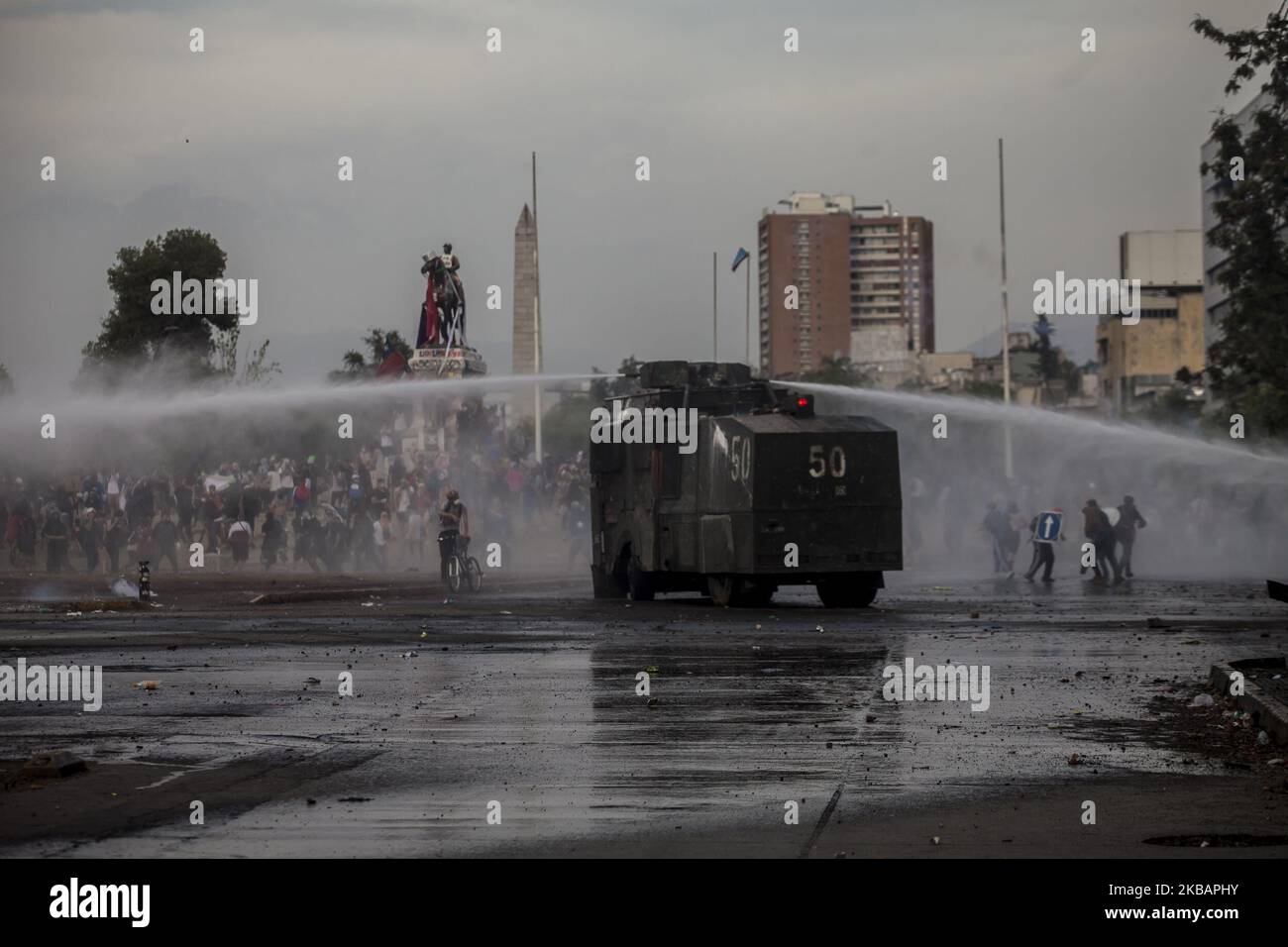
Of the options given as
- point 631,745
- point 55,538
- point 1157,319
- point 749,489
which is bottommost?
point 631,745

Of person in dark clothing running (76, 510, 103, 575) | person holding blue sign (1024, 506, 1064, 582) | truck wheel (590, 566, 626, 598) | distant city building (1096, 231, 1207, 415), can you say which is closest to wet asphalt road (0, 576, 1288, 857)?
truck wheel (590, 566, 626, 598)

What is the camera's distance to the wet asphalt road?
359 inches

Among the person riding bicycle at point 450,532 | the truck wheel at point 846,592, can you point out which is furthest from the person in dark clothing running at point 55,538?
the truck wheel at point 846,592

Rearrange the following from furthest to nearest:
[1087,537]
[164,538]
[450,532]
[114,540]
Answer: [164,538], [114,540], [1087,537], [450,532]

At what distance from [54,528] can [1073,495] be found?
29929 millimetres

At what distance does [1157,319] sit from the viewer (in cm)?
14312

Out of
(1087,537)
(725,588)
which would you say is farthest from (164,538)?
(1087,537)

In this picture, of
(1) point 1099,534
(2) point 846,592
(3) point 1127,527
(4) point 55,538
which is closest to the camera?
(2) point 846,592

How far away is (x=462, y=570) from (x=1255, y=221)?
17.4m

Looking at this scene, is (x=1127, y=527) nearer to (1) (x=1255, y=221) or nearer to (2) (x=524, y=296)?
(1) (x=1255, y=221)

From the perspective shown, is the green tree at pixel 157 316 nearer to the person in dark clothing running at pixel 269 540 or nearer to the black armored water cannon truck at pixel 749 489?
the person in dark clothing running at pixel 269 540

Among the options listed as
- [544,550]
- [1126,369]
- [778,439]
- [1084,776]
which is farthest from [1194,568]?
[1126,369]

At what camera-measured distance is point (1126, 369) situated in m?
143
